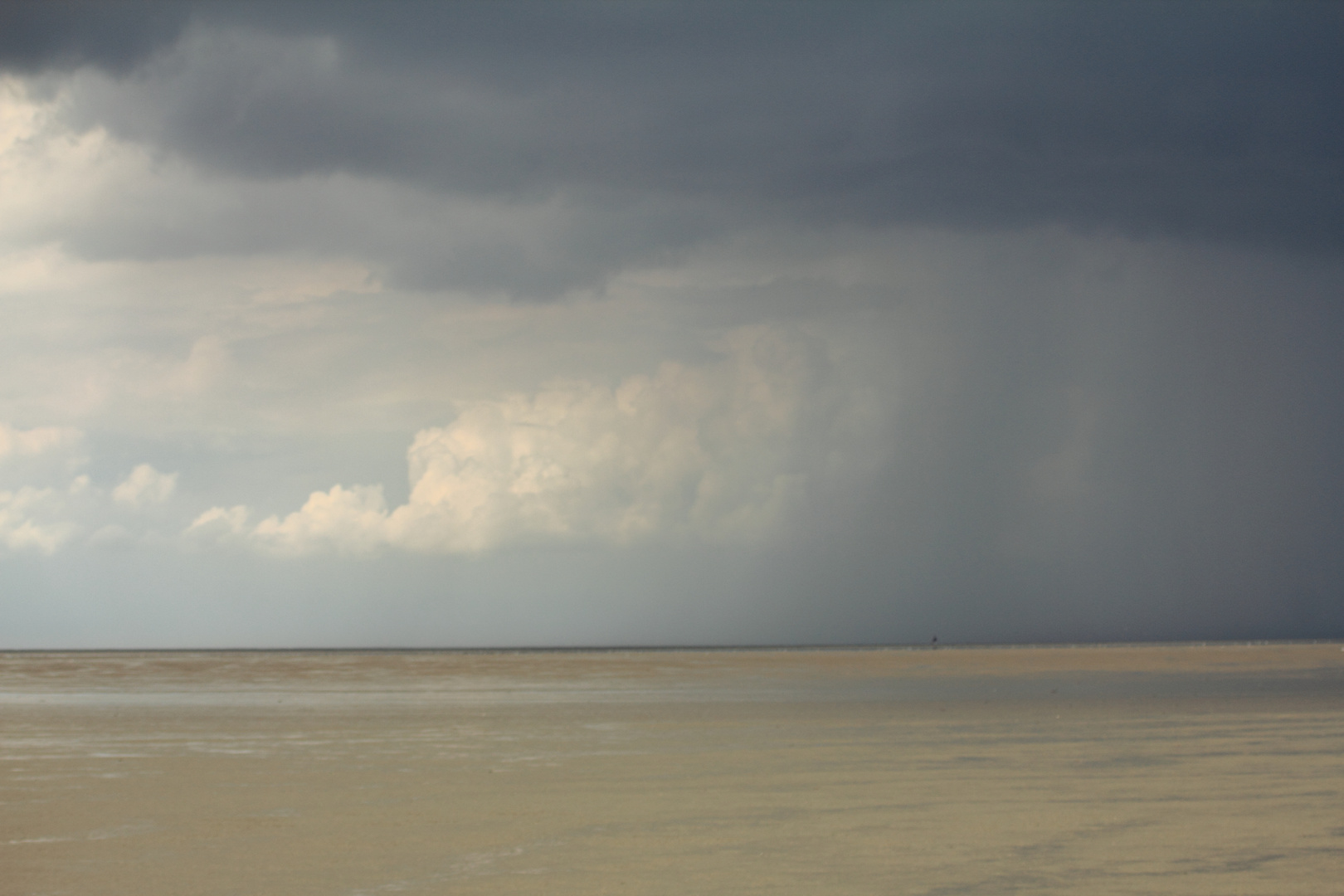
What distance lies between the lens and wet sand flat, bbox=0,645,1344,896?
11414 mm

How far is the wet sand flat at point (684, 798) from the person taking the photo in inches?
449

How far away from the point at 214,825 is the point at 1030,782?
1164 centimetres

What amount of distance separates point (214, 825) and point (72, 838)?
1631 millimetres

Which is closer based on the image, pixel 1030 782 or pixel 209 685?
pixel 1030 782

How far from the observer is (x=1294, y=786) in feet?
53.7

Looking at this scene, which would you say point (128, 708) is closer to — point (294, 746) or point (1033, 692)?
point (294, 746)

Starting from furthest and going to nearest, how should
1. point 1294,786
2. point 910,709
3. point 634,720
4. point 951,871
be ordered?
point 910,709 < point 634,720 < point 1294,786 < point 951,871

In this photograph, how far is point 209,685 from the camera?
5150cm

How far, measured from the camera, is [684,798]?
16.1m

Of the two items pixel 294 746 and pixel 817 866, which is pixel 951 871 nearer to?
pixel 817 866

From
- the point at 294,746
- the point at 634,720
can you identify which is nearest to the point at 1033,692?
the point at 634,720

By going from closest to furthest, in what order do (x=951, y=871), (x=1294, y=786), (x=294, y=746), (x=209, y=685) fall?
1. (x=951, y=871)
2. (x=1294, y=786)
3. (x=294, y=746)
4. (x=209, y=685)

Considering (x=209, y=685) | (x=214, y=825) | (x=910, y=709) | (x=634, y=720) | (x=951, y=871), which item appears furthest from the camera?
(x=209, y=685)

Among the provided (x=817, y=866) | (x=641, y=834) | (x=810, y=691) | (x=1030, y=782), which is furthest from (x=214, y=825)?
(x=810, y=691)
